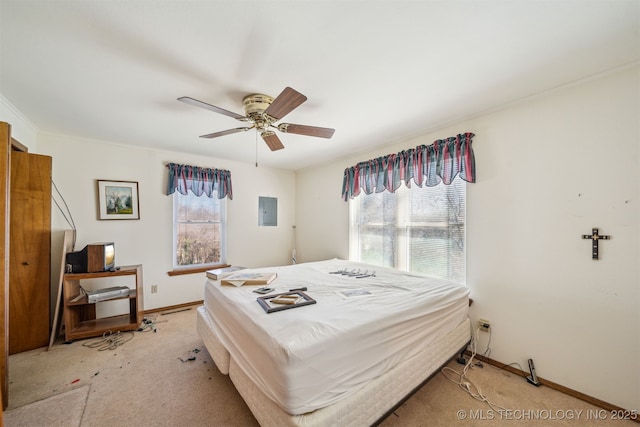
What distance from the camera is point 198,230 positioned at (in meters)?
3.86

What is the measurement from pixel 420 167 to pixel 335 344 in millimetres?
2145

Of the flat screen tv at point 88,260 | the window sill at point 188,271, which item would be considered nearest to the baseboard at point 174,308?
the window sill at point 188,271

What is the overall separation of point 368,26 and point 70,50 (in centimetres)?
179

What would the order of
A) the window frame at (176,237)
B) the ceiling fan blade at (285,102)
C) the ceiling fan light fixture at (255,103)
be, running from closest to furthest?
1. the ceiling fan blade at (285,102)
2. the ceiling fan light fixture at (255,103)
3. the window frame at (176,237)

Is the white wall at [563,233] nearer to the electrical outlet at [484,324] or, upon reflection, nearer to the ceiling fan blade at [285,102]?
the electrical outlet at [484,324]

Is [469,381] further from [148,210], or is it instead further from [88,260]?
[148,210]

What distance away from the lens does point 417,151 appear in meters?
2.71

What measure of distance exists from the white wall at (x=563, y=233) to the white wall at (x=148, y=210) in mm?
3365

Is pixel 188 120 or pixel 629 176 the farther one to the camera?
pixel 188 120

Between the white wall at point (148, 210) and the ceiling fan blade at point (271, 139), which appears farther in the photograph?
the white wall at point (148, 210)

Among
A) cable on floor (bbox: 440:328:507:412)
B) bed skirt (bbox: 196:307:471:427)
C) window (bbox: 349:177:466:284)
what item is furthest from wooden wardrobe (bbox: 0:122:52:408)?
cable on floor (bbox: 440:328:507:412)

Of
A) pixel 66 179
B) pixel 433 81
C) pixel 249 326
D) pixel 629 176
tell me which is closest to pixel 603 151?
pixel 629 176

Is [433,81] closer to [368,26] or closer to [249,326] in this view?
[368,26]

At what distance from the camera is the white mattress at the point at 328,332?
1.16 meters
